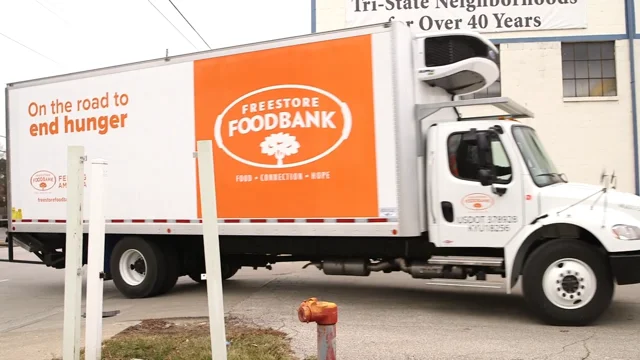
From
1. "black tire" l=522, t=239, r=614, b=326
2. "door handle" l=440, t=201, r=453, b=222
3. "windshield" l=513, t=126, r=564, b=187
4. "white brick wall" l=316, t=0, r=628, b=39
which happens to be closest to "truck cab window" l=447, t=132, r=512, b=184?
"windshield" l=513, t=126, r=564, b=187

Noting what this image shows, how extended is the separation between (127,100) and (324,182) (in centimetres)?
365

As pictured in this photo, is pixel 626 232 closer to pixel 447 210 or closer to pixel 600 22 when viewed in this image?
pixel 447 210

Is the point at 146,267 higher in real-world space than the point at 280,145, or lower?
lower

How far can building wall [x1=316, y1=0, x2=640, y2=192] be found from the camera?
15.2 meters

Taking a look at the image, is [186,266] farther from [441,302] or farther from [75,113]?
[441,302]

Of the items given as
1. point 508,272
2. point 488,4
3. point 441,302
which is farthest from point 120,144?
point 488,4

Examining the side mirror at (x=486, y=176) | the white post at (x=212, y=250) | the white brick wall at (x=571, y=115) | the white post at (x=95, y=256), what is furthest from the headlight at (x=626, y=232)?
the white brick wall at (x=571, y=115)

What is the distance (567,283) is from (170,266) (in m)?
5.76

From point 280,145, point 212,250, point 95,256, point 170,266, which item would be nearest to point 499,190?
point 280,145

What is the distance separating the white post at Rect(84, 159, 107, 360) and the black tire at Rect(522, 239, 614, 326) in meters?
4.57

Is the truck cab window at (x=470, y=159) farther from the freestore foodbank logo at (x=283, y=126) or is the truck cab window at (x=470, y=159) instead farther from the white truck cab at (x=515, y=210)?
the freestore foodbank logo at (x=283, y=126)

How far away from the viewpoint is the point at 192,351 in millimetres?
5426

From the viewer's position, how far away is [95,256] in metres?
4.72

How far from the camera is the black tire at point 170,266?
29.9 feet
